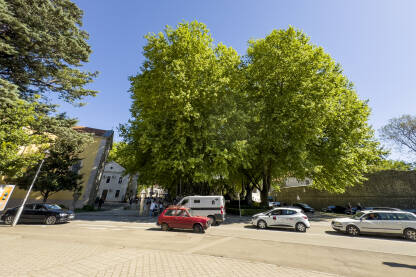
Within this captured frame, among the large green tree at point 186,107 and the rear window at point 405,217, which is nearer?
the rear window at point 405,217

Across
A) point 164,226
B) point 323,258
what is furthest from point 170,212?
point 323,258

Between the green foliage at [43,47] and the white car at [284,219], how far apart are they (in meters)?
21.5

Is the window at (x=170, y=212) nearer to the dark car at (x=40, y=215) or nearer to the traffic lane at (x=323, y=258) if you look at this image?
the traffic lane at (x=323, y=258)

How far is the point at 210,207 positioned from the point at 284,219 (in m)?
5.79

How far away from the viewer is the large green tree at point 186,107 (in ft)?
51.9

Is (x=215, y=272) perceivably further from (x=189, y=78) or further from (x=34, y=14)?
(x=34, y=14)

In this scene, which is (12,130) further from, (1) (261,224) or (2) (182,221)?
(1) (261,224)

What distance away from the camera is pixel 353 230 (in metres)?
12.2

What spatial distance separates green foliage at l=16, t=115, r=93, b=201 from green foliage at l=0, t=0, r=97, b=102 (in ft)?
12.7

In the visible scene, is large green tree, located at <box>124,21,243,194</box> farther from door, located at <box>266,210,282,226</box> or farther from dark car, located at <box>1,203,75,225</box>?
dark car, located at <box>1,203,75,225</box>

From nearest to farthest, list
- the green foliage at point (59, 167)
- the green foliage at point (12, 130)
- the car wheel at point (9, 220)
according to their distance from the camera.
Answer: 1. the green foliage at point (12, 130)
2. the car wheel at point (9, 220)
3. the green foliage at point (59, 167)

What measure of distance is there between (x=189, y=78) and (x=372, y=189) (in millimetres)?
34637

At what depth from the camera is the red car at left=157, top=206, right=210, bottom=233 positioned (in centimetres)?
1197

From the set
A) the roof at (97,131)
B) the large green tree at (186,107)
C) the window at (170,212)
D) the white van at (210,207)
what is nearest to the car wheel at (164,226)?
the window at (170,212)
